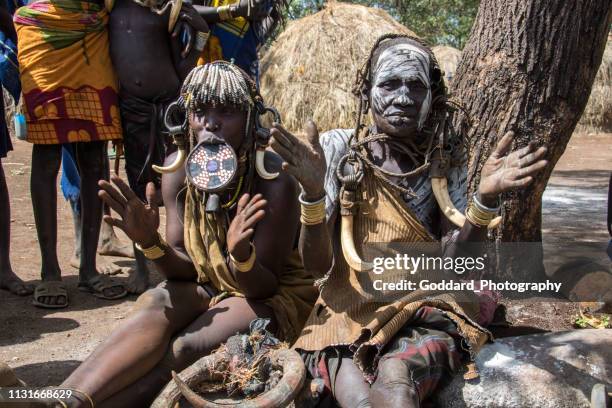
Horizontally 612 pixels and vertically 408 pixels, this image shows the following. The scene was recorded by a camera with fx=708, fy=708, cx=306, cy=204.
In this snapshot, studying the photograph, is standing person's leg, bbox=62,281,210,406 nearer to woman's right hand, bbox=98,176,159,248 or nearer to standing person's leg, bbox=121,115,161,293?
woman's right hand, bbox=98,176,159,248

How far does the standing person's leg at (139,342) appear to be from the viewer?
2.60 m

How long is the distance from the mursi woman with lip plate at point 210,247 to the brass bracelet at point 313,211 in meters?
0.25

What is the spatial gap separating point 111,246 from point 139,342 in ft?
8.54

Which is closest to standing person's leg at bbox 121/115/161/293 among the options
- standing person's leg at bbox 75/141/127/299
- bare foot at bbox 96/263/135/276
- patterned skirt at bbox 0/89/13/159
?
standing person's leg at bbox 75/141/127/299

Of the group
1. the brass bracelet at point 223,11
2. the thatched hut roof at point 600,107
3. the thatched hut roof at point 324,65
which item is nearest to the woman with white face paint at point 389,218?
the brass bracelet at point 223,11

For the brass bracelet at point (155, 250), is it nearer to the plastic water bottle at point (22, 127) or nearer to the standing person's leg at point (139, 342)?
the standing person's leg at point (139, 342)

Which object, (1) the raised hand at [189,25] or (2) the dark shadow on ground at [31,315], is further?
(1) the raised hand at [189,25]

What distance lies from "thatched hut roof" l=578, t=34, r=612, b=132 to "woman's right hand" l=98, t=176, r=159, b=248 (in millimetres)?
15944

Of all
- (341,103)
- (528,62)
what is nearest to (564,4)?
(528,62)

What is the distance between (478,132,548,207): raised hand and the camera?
95.9 inches

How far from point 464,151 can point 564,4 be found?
4.37 ft

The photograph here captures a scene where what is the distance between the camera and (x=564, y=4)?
146 inches

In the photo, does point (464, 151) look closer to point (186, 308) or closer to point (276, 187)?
point (276, 187)

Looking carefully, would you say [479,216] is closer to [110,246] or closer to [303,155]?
[303,155]
